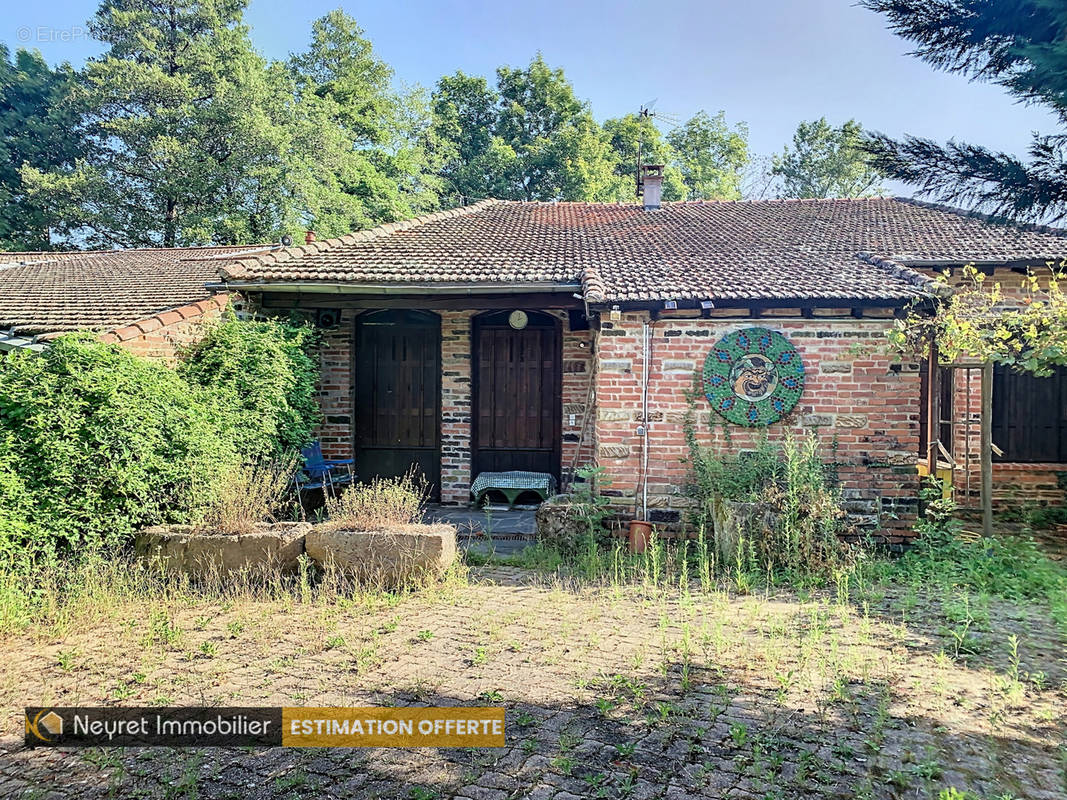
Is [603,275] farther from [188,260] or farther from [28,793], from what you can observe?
[188,260]

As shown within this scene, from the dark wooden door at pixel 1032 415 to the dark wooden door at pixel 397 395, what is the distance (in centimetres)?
766

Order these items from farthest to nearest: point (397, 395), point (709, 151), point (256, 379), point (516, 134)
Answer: point (709, 151)
point (516, 134)
point (397, 395)
point (256, 379)

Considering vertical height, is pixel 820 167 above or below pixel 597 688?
above

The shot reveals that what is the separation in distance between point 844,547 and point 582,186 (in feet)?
62.6

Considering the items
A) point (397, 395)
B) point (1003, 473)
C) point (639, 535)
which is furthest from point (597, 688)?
point (1003, 473)

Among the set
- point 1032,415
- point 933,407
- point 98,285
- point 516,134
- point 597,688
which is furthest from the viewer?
point 516,134

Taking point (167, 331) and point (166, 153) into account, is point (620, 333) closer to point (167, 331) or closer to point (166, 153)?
point (167, 331)

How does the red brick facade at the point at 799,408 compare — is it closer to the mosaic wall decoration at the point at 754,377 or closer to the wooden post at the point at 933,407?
the mosaic wall decoration at the point at 754,377

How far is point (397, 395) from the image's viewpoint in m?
9.02

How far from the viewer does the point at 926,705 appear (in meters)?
3.23

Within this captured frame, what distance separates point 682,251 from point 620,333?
2700mm

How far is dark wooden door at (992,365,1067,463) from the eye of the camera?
27.2 ft

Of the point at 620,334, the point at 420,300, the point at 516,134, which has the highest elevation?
the point at 516,134

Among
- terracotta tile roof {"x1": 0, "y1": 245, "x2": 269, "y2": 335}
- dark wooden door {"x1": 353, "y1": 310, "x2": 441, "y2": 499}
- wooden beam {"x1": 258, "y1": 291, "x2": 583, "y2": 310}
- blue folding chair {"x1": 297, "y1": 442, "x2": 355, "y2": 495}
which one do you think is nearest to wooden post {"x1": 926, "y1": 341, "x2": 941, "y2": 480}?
wooden beam {"x1": 258, "y1": 291, "x2": 583, "y2": 310}
